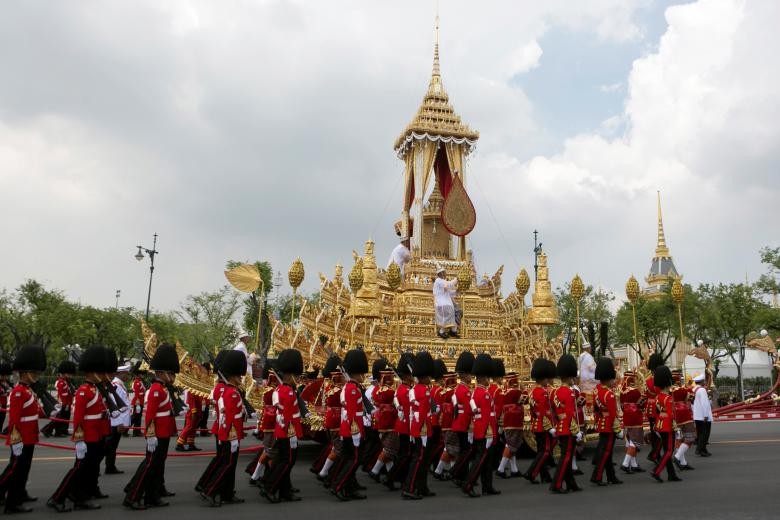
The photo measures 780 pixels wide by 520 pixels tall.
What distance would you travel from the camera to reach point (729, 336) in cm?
3625

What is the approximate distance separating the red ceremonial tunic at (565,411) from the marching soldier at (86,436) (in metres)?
6.15

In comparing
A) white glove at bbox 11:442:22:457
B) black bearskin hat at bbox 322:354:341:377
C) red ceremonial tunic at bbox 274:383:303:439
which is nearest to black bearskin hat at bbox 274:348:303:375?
red ceremonial tunic at bbox 274:383:303:439

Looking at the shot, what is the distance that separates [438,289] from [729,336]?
87.9 ft

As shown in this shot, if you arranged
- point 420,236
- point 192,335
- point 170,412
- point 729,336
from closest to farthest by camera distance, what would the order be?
point 170,412 < point 420,236 < point 729,336 < point 192,335

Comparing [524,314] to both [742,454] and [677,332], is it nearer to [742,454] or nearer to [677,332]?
[742,454]

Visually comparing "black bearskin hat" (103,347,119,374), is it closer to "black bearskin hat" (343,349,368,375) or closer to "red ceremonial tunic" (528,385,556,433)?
"black bearskin hat" (343,349,368,375)

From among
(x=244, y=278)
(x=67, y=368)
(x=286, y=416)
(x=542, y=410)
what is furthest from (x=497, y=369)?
(x=67, y=368)

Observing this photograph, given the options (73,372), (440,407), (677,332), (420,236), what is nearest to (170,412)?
(440,407)

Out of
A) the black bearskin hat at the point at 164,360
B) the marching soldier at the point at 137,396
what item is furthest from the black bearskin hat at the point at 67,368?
the black bearskin hat at the point at 164,360

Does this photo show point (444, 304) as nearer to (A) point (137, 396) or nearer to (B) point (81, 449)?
(A) point (137, 396)

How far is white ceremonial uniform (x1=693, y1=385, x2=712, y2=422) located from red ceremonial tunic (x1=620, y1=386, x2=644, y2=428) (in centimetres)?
324

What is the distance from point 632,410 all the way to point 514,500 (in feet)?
12.4

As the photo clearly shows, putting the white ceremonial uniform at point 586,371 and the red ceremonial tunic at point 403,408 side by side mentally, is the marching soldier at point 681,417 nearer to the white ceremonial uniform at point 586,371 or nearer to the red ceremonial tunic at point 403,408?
the white ceremonial uniform at point 586,371

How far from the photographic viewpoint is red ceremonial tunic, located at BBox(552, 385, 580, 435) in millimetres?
8727
